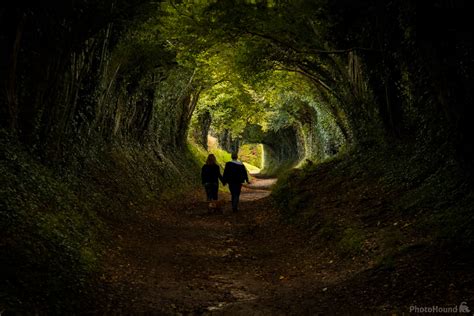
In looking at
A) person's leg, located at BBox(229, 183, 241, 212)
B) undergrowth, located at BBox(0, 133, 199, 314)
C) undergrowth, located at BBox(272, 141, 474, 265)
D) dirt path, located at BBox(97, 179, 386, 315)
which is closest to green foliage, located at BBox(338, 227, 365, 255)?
undergrowth, located at BBox(272, 141, 474, 265)

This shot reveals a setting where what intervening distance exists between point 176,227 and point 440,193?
260 inches

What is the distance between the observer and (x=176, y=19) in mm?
10508

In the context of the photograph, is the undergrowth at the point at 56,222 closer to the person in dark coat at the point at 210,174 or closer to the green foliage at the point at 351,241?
the person in dark coat at the point at 210,174

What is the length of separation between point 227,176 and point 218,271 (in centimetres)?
633

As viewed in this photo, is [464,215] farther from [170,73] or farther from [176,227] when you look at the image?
[170,73]

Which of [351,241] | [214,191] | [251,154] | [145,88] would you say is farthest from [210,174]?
[251,154]

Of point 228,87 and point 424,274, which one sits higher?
point 228,87

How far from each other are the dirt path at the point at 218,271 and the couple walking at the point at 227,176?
2187 mm

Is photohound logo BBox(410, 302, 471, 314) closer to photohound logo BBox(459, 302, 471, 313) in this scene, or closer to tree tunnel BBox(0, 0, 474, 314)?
photohound logo BBox(459, 302, 471, 313)

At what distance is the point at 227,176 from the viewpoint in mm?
13398

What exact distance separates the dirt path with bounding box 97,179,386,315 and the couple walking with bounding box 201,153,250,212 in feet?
7.18

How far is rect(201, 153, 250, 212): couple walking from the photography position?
43.9 ft

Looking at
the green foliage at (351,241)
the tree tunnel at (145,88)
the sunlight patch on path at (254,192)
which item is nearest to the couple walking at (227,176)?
the tree tunnel at (145,88)

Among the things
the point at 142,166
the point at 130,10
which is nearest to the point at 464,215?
the point at 130,10
